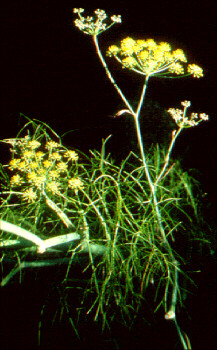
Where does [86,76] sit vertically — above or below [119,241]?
above

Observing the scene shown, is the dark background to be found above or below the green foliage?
above

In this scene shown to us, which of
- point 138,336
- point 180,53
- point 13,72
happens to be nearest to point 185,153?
point 180,53

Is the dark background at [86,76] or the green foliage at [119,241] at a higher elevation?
the dark background at [86,76]

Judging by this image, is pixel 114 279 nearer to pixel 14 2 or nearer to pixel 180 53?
pixel 180 53

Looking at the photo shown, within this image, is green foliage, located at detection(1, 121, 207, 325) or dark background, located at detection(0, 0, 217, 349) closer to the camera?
green foliage, located at detection(1, 121, 207, 325)

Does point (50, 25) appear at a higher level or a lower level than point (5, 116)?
higher

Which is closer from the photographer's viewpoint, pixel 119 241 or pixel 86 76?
pixel 119 241

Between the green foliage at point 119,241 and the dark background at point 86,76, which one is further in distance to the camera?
the dark background at point 86,76

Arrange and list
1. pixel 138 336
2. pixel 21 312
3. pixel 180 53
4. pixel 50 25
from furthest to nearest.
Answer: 1. pixel 50 25
2. pixel 21 312
3. pixel 138 336
4. pixel 180 53
